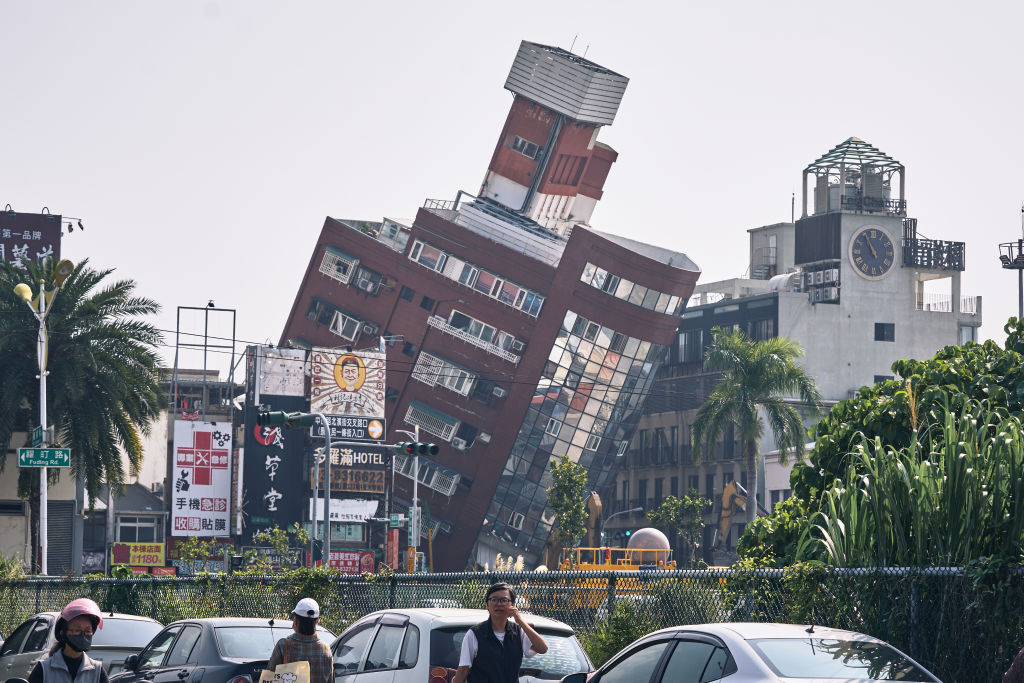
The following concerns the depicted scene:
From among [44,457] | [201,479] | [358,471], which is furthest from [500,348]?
[44,457]

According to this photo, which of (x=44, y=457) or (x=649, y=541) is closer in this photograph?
(x=44, y=457)

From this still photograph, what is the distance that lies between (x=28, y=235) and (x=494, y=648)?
76.7 metres

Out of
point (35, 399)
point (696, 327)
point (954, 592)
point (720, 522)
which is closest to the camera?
point (954, 592)

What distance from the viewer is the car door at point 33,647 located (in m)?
18.2

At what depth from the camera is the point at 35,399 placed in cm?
5034

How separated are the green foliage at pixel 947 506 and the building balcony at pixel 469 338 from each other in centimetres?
8282

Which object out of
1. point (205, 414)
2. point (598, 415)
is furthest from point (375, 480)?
point (598, 415)

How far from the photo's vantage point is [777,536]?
1838 cm

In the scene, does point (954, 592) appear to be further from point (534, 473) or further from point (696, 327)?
point (696, 327)

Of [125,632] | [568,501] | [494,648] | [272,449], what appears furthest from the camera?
[568,501]

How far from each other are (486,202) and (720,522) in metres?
28.3

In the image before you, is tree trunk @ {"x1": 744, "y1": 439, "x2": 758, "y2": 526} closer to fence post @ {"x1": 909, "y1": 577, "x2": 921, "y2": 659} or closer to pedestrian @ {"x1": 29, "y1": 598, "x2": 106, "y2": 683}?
fence post @ {"x1": 909, "y1": 577, "x2": 921, "y2": 659}

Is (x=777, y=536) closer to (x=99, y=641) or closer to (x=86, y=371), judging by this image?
(x=99, y=641)

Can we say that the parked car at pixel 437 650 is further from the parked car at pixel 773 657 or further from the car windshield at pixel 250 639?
the parked car at pixel 773 657
